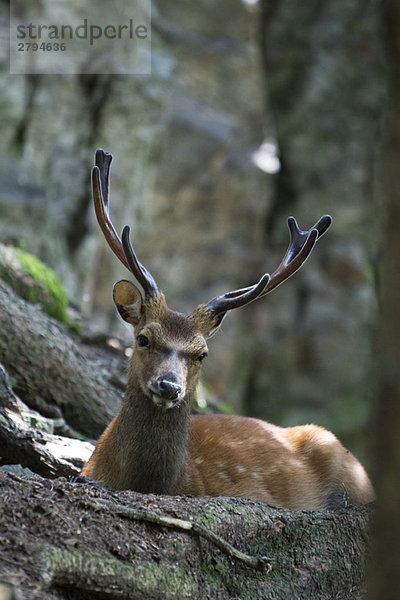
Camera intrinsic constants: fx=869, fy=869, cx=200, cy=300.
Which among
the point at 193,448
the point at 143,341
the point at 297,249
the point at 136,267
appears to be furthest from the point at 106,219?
the point at 193,448

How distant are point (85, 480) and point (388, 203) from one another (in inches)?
115

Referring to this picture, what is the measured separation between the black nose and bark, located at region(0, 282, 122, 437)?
140 centimetres

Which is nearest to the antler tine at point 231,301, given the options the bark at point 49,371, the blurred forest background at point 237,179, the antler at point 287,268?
the antler at point 287,268

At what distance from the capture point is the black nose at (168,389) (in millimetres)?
5121

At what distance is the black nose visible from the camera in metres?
5.12

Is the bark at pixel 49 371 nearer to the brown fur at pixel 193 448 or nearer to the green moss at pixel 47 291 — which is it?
the brown fur at pixel 193 448

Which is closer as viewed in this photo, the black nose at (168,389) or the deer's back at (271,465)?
the black nose at (168,389)

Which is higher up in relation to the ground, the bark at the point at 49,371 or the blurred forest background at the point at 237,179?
the blurred forest background at the point at 237,179

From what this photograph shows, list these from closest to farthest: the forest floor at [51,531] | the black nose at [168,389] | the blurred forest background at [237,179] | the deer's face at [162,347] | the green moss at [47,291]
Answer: the forest floor at [51,531]
the black nose at [168,389]
the deer's face at [162,347]
the green moss at [47,291]
the blurred forest background at [237,179]

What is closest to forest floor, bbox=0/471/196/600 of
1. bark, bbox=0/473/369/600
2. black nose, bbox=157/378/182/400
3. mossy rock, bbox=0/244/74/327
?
bark, bbox=0/473/369/600

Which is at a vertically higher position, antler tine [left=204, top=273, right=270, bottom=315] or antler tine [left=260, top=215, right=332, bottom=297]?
antler tine [left=260, top=215, right=332, bottom=297]

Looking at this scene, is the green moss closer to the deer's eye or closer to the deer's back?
the deer's back

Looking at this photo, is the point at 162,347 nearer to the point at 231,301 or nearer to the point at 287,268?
the point at 231,301

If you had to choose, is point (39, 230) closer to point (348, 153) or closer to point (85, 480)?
→ point (85, 480)
